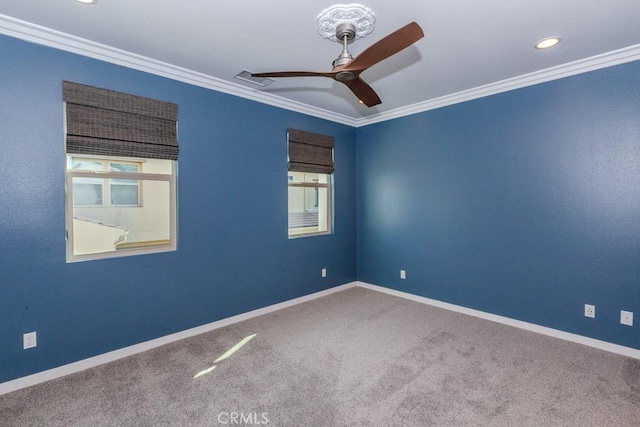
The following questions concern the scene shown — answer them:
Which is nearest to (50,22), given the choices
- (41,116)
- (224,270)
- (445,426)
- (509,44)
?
(41,116)

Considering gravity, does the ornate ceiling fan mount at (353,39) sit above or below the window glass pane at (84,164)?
above

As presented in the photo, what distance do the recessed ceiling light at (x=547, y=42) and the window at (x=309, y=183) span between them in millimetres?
2532

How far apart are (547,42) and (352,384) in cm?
308

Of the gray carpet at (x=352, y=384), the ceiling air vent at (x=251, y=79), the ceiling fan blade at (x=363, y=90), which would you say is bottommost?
the gray carpet at (x=352, y=384)

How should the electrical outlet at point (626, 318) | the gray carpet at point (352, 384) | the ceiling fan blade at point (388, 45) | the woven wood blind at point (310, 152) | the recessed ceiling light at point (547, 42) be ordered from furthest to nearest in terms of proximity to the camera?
the woven wood blind at point (310, 152) → the electrical outlet at point (626, 318) → the recessed ceiling light at point (547, 42) → the gray carpet at point (352, 384) → the ceiling fan blade at point (388, 45)

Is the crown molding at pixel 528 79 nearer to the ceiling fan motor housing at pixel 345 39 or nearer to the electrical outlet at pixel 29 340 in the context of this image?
the ceiling fan motor housing at pixel 345 39

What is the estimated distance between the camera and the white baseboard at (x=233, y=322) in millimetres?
2287

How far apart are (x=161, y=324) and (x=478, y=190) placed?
3646 millimetres

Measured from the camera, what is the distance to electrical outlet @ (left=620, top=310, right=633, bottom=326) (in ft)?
8.66

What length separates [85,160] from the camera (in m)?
2.54

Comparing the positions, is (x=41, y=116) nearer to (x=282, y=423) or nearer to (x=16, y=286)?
(x=16, y=286)

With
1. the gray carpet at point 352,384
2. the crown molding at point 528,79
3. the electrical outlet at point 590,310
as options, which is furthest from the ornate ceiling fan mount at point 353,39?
the electrical outlet at point 590,310

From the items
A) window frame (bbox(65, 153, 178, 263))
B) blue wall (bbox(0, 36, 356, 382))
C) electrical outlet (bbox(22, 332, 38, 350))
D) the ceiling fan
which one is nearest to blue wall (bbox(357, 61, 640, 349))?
blue wall (bbox(0, 36, 356, 382))

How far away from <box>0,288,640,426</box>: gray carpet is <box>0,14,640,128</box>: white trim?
254 centimetres
